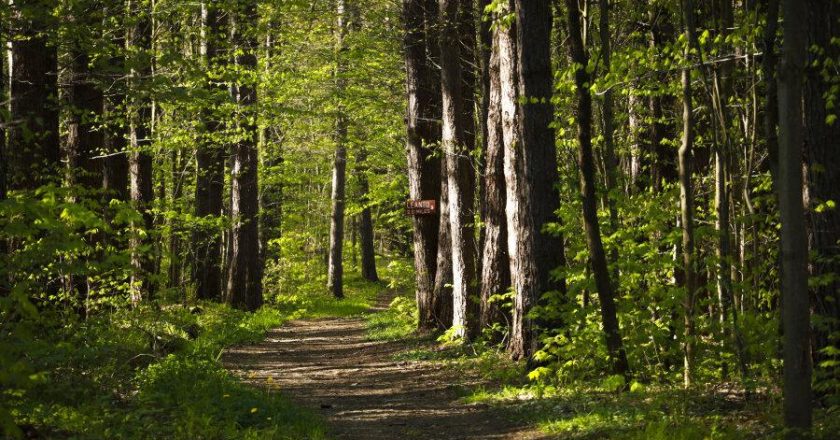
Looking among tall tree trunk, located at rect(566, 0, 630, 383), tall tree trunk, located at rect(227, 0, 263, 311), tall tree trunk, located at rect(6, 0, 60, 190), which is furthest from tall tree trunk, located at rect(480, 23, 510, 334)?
tall tree trunk, located at rect(227, 0, 263, 311)

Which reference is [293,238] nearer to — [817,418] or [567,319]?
[567,319]

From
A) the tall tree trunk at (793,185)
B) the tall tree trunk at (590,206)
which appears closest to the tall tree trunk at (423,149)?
the tall tree trunk at (590,206)

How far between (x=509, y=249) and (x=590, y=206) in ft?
9.46

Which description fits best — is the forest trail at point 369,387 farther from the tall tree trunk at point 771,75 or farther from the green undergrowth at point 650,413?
the tall tree trunk at point 771,75

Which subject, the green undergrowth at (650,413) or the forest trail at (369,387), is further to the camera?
the forest trail at (369,387)

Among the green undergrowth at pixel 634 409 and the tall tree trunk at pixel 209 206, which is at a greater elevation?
the tall tree trunk at pixel 209 206

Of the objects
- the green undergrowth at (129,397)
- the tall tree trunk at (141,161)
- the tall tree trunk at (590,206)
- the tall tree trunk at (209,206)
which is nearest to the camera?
the green undergrowth at (129,397)

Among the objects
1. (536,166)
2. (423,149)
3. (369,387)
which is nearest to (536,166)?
(536,166)

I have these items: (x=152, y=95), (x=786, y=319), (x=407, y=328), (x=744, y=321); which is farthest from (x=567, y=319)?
(x=407, y=328)

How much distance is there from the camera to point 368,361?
567 inches

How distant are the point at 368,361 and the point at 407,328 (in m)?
3.19

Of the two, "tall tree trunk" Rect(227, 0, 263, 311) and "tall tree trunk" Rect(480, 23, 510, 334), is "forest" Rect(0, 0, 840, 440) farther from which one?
"tall tree trunk" Rect(227, 0, 263, 311)

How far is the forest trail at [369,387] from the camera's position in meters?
8.70

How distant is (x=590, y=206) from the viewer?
9.03 meters
